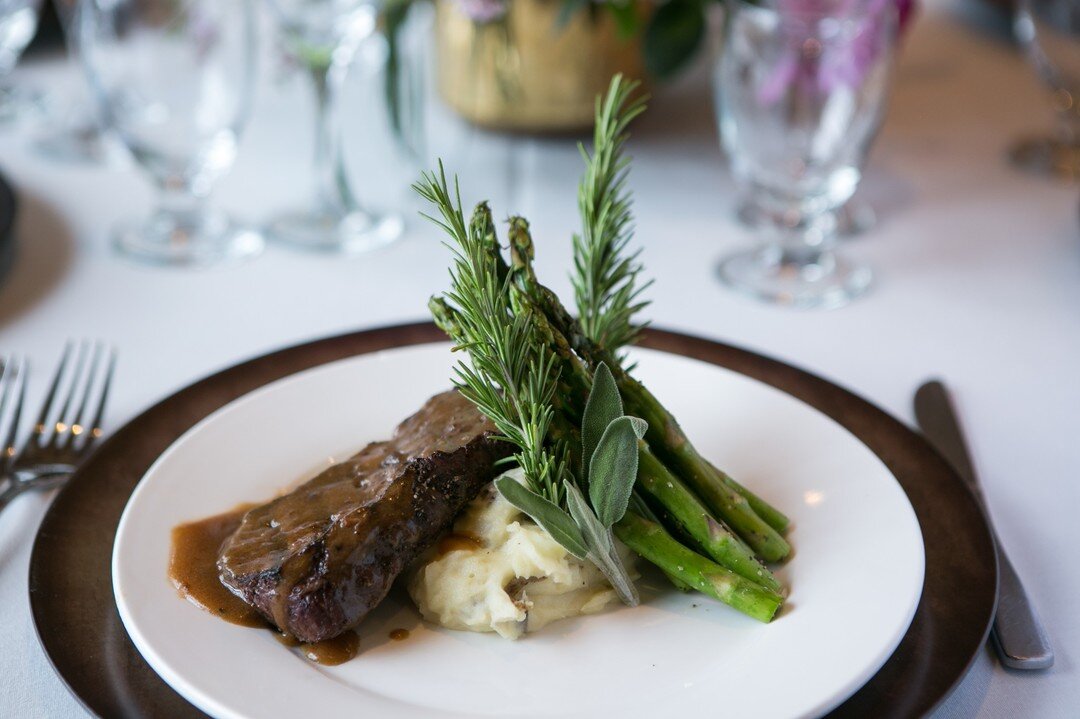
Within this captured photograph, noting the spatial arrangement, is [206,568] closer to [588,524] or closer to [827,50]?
[588,524]

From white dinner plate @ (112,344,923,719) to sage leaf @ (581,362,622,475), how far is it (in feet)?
0.74

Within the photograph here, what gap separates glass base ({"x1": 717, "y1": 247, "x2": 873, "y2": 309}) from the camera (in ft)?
7.45

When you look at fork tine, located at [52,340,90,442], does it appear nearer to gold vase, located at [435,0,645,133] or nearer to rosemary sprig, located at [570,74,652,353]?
rosemary sprig, located at [570,74,652,353]

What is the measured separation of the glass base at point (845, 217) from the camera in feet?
8.52

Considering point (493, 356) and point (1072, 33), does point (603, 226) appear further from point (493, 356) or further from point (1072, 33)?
point (1072, 33)

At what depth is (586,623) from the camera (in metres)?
1.29

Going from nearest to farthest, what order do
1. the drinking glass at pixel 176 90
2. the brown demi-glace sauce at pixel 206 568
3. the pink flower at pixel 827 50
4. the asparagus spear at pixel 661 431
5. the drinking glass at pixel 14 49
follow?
the brown demi-glace sauce at pixel 206 568, the asparagus spear at pixel 661 431, the pink flower at pixel 827 50, the drinking glass at pixel 176 90, the drinking glass at pixel 14 49

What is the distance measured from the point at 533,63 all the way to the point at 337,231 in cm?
67

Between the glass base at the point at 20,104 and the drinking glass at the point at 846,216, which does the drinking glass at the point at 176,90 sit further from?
the drinking glass at the point at 846,216

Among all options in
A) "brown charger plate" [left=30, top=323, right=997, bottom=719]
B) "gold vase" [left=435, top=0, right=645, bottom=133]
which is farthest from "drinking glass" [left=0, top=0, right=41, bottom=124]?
"brown charger plate" [left=30, top=323, right=997, bottom=719]

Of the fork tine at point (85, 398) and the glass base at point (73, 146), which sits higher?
the glass base at point (73, 146)

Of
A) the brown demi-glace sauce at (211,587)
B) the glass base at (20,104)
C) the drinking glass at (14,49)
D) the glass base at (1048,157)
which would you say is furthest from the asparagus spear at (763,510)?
the glass base at (20,104)

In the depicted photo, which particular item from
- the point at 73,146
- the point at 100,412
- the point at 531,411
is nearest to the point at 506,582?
the point at 531,411

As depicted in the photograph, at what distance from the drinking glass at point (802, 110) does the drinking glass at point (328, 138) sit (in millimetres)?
811
